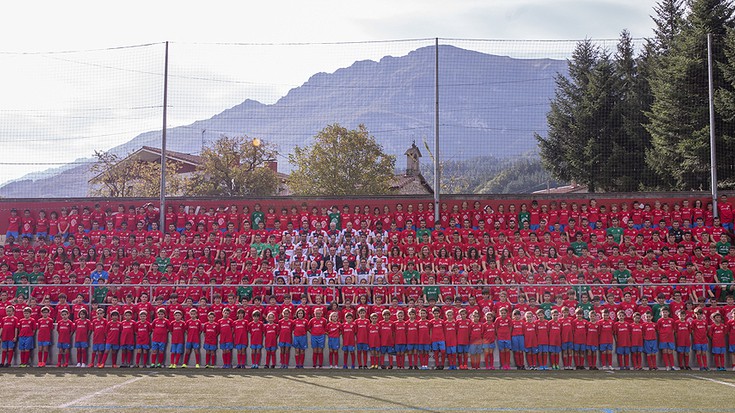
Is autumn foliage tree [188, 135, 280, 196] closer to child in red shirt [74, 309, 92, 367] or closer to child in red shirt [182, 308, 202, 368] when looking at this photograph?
child in red shirt [74, 309, 92, 367]

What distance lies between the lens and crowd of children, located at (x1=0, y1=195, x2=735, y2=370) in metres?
14.7

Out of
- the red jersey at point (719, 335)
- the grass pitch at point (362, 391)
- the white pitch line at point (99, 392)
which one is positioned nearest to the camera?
the grass pitch at point (362, 391)

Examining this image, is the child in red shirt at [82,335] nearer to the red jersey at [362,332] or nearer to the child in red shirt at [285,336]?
the child in red shirt at [285,336]

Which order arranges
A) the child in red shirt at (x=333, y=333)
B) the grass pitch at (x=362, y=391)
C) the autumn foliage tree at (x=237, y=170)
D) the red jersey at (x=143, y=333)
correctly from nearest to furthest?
1. the grass pitch at (x=362, y=391)
2. the child in red shirt at (x=333, y=333)
3. the red jersey at (x=143, y=333)
4. the autumn foliage tree at (x=237, y=170)

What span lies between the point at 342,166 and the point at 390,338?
80.5 ft

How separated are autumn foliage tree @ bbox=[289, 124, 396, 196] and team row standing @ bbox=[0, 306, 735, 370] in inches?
910

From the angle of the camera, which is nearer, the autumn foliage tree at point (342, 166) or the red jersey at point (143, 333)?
the red jersey at point (143, 333)

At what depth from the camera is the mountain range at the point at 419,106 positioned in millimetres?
21766

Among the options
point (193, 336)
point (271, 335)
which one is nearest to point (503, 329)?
point (271, 335)

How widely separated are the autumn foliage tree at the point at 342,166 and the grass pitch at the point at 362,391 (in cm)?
2427

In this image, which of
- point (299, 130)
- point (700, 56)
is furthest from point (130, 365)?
point (700, 56)

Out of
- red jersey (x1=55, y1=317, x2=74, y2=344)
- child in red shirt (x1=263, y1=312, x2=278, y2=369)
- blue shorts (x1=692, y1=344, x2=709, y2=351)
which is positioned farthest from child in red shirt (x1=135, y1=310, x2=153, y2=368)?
blue shorts (x1=692, y1=344, x2=709, y2=351)

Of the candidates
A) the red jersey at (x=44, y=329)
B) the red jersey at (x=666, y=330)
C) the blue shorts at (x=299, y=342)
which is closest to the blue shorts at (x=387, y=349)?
the blue shorts at (x=299, y=342)

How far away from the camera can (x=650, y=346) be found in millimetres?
14469
